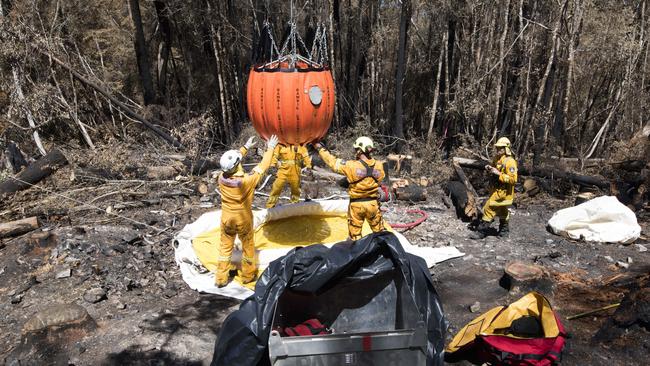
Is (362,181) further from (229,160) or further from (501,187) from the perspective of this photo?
(501,187)

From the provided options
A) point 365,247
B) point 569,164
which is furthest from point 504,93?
point 365,247

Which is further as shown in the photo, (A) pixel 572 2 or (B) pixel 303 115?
(A) pixel 572 2

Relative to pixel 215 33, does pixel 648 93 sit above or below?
below

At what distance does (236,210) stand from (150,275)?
1.36m

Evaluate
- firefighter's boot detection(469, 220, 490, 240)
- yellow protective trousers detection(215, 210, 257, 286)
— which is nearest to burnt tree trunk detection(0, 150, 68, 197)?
yellow protective trousers detection(215, 210, 257, 286)

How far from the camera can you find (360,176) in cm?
528

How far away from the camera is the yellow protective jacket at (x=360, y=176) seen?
5.27 m

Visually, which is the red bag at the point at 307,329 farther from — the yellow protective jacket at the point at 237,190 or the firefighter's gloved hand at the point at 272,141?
the firefighter's gloved hand at the point at 272,141

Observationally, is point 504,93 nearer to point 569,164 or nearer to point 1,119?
point 569,164

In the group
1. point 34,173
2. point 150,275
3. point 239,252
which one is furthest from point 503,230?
point 34,173

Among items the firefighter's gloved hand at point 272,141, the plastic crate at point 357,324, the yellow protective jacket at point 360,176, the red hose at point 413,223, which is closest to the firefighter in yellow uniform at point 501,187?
the red hose at point 413,223

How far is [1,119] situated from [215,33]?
16.1 feet

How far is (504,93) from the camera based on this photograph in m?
9.86

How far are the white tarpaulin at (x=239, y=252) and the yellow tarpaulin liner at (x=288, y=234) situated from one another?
7cm
